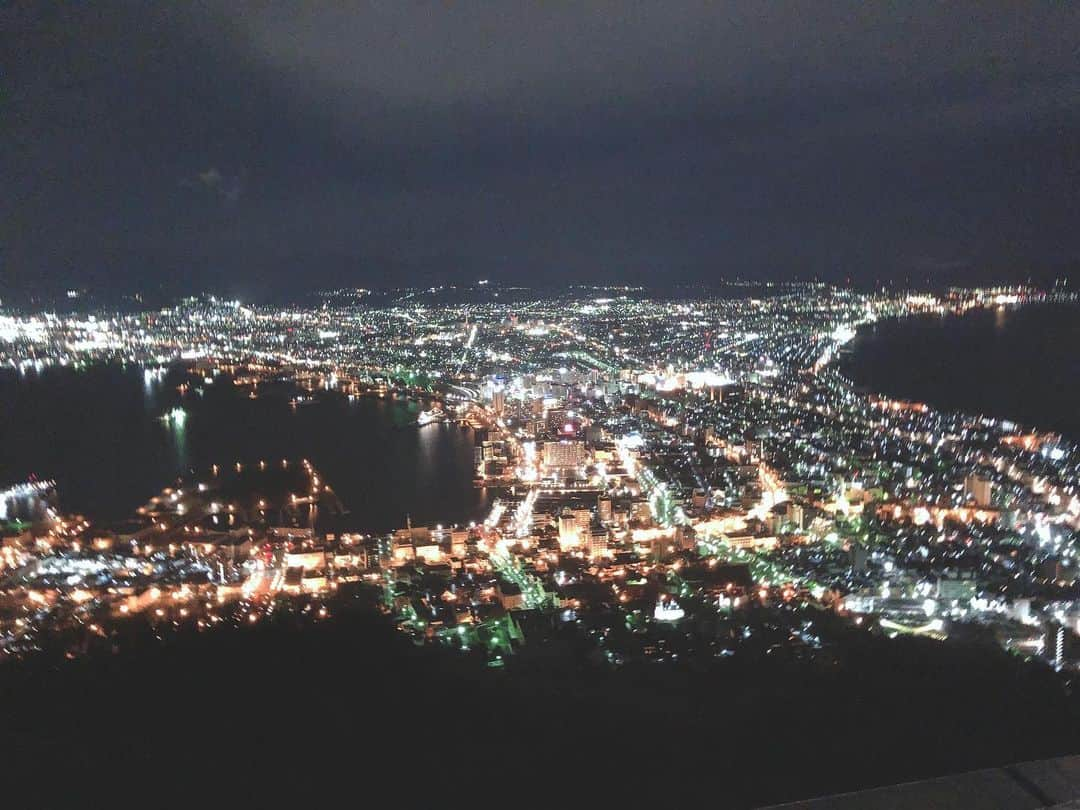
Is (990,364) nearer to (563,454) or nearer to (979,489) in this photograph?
(979,489)

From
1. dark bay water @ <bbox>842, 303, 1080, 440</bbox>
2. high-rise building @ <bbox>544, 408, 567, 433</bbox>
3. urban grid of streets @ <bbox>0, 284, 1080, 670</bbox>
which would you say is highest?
dark bay water @ <bbox>842, 303, 1080, 440</bbox>

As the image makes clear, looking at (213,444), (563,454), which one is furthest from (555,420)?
(213,444)

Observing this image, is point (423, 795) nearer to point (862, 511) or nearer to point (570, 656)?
point (570, 656)

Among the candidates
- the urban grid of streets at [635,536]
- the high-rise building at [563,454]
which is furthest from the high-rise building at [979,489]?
the high-rise building at [563,454]

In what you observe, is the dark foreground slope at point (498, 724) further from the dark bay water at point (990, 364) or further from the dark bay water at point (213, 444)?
the dark bay water at point (990, 364)

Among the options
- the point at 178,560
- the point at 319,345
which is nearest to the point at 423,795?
the point at 178,560

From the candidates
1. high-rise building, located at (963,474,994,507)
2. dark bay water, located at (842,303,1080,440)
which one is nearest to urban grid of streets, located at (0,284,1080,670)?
high-rise building, located at (963,474,994,507)

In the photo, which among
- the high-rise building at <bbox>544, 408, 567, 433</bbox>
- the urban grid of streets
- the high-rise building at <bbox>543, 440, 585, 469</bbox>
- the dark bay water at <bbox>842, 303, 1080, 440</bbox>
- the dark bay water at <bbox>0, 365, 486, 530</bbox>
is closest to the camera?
the urban grid of streets

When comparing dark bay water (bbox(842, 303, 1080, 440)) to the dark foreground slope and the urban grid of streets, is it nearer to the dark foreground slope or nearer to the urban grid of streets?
the urban grid of streets
